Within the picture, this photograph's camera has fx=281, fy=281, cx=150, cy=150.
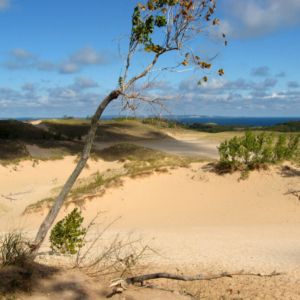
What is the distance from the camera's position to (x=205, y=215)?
8.04 meters

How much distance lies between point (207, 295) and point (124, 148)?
13247mm

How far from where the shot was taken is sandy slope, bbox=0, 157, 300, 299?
4.38 metres

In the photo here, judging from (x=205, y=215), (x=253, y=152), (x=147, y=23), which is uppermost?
(x=147, y=23)

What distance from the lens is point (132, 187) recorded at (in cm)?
962

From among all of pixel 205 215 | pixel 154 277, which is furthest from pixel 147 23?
pixel 205 215

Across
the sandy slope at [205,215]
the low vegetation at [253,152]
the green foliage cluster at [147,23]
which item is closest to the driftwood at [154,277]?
the sandy slope at [205,215]

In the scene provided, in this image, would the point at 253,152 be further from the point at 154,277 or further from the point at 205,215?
the point at 154,277

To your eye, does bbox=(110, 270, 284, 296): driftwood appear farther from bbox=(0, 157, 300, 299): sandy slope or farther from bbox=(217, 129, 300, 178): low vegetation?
bbox=(217, 129, 300, 178): low vegetation

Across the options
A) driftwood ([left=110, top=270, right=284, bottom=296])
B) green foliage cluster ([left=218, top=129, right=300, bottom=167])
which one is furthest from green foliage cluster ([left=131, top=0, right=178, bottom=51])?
green foliage cluster ([left=218, top=129, right=300, bottom=167])

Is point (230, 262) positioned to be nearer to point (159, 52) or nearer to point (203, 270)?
point (203, 270)

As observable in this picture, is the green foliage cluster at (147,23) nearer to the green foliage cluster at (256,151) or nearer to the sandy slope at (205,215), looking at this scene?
the sandy slope at (205,215)

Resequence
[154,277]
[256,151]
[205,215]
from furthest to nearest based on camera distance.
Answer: [256,151]
[205,215]
[154,277]

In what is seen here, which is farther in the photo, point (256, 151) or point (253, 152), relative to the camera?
point (253, 152)

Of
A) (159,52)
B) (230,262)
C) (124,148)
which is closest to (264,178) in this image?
(230,262)
